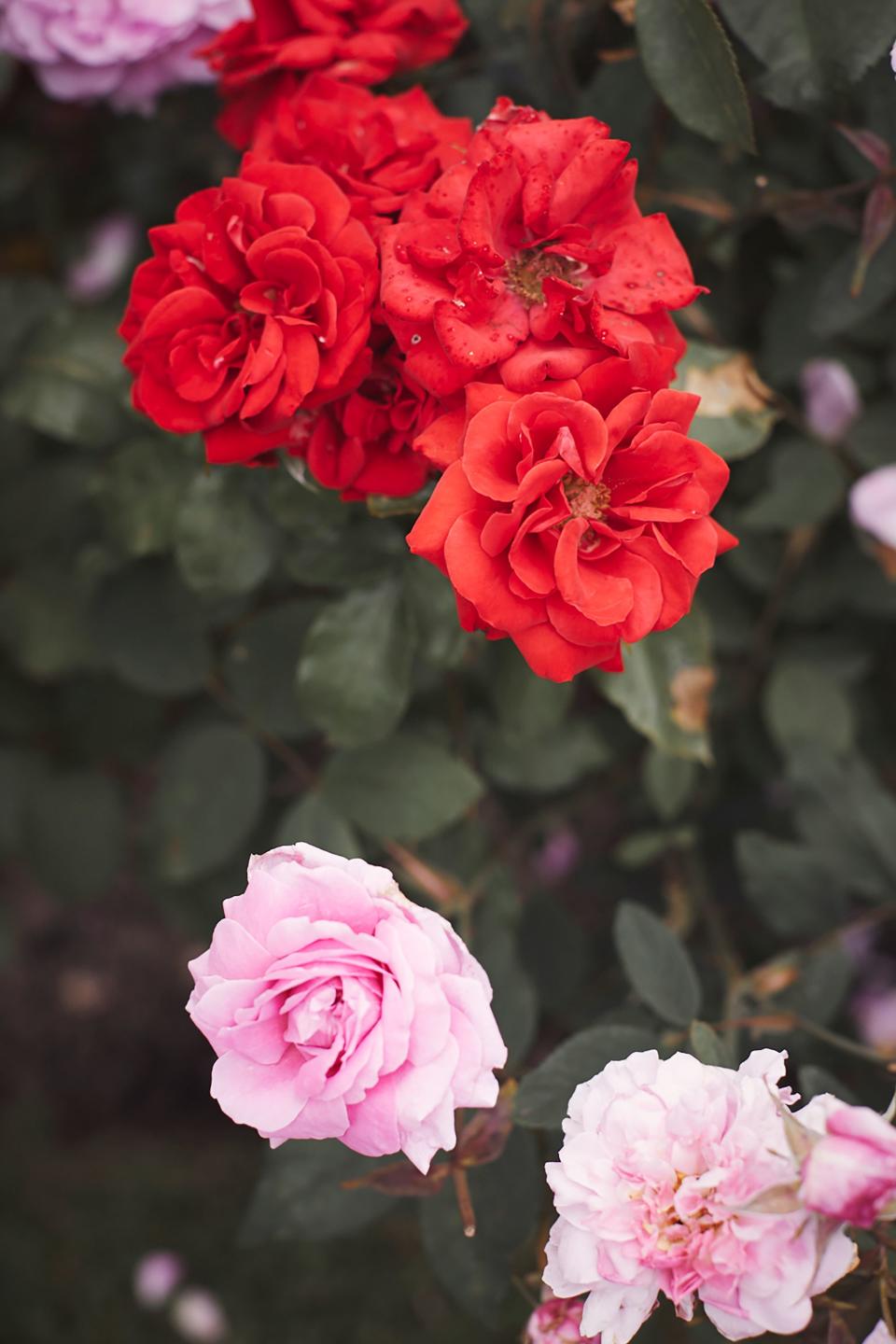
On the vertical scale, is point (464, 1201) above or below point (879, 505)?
below

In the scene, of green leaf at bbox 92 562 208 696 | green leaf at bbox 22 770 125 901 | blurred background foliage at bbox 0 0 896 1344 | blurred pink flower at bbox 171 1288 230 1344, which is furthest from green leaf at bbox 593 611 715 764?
blurred pink flower at bbox 171 1288 230 1344

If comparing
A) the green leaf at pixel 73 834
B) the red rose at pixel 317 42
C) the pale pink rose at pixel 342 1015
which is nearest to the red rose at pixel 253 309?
the red rose at pixel 317 42

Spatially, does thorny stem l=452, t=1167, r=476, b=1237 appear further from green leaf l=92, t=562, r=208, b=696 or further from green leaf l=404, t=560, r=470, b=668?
green leaf l=92, t=562, r=208, b=696

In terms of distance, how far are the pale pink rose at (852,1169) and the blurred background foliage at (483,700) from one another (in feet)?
0.56

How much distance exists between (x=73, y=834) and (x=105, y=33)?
800mm

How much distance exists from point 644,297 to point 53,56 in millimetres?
545

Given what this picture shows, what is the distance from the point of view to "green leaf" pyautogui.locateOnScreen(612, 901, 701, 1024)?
74 centimetres

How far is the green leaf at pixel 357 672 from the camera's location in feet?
2.65

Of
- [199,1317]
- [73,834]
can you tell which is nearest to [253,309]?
[73,834]

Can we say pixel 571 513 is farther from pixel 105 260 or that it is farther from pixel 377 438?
pixel 105 260

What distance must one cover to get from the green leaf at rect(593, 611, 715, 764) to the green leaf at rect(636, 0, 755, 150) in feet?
1.10

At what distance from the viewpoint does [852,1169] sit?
458 millimetres

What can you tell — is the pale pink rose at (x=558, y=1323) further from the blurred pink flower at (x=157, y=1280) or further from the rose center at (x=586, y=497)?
the blurred pink flower at (x=157, y=1280)

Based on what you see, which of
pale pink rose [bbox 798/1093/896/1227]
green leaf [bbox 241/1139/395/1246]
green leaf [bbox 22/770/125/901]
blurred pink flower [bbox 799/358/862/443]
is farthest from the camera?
green leaf [bbox 22/770/125/901]
